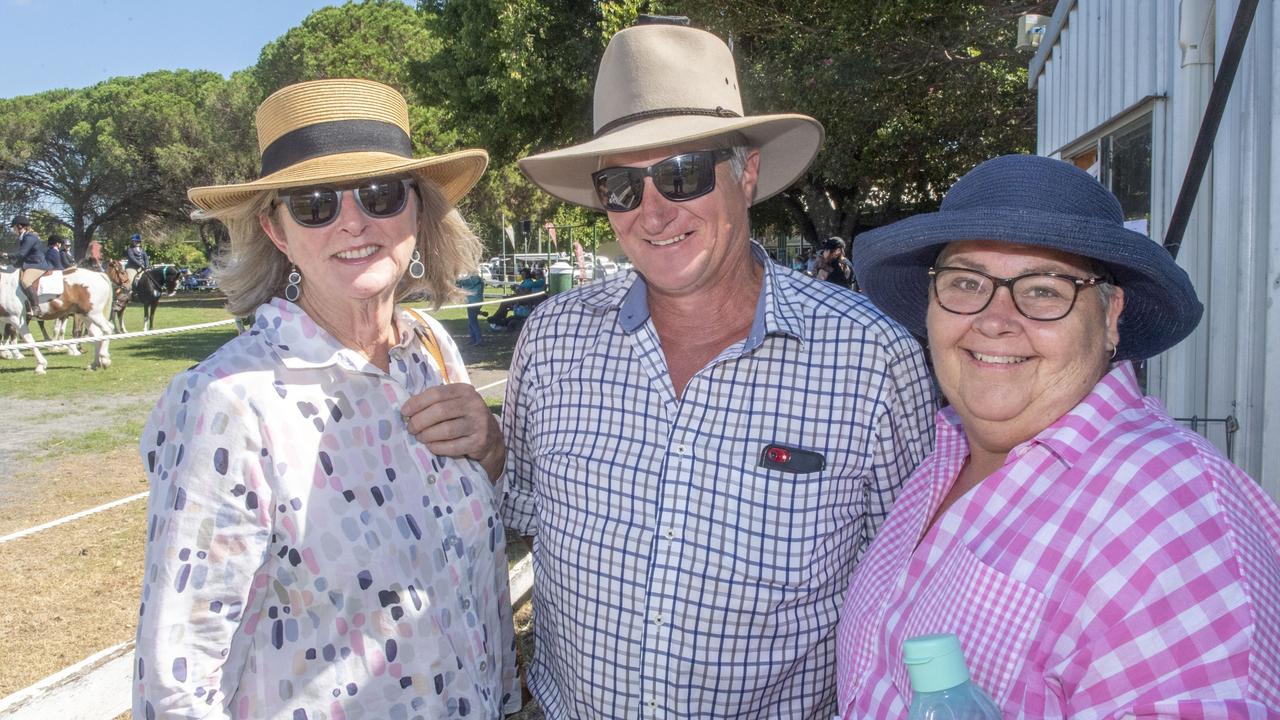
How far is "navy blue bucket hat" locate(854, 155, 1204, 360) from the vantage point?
1.46 metres

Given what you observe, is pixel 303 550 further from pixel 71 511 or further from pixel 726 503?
pixel 71 511

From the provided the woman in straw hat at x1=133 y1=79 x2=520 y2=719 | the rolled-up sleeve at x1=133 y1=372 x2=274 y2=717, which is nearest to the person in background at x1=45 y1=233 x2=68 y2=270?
the woman in straw hat at x1=133 y1=79 x2=520 y2=719

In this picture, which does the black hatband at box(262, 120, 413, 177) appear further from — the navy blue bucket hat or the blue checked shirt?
the navy blue bucket hat

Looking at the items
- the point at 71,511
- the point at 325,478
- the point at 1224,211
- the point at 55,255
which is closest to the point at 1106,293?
the point at 325,478

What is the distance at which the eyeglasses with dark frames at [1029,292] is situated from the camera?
1.51 meters

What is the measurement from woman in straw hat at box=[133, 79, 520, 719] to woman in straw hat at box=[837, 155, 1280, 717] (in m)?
0.91

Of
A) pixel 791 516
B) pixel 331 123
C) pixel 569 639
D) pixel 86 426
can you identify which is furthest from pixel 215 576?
pixel 86 426

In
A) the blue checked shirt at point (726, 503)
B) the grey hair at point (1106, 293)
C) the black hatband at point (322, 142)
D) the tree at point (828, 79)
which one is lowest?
the blue checked shirt at point (726, 503)

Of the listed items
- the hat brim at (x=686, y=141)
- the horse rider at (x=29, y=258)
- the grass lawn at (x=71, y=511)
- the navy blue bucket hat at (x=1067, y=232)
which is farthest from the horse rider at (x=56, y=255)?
the navy blue bucket hat at (x=1067, y=232)

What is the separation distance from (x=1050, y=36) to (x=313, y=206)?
5451 millimetres

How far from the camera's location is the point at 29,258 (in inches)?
686

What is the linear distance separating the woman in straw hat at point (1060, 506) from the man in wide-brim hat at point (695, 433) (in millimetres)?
303

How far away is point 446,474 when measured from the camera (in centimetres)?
207

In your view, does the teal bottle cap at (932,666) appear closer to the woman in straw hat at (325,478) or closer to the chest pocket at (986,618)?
the chest pocket at (986,618)
